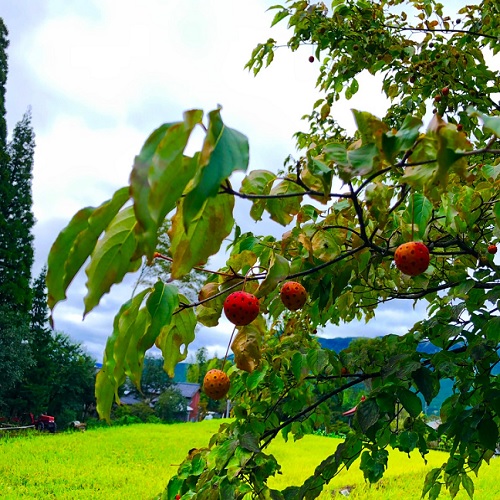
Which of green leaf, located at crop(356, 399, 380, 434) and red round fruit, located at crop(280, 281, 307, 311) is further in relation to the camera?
green leaf, located at crop(356, 399, 380, 434)

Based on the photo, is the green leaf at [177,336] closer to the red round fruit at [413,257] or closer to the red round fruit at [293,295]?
the red round fruit at [293,295]

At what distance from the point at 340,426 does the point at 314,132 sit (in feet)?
5.38

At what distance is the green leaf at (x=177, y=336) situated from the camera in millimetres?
907

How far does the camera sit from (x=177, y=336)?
3.04ft

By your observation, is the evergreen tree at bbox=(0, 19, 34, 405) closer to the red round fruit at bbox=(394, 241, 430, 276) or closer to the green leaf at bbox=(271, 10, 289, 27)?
the green leaf at bbox=(271, 10, 289, 27)

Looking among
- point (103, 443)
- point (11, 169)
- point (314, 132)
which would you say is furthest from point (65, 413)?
point (314, 132)

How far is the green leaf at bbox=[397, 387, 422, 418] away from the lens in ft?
3.73

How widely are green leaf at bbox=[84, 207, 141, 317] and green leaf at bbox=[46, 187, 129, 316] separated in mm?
10

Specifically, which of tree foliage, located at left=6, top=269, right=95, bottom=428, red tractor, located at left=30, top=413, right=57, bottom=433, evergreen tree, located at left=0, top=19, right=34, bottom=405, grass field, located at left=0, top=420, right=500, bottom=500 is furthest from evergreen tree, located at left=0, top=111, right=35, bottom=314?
grass field, located at left=0, top=420, right=500, bottom=500

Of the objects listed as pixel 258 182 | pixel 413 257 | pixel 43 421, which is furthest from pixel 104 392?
pixel 43 421

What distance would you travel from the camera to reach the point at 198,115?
48 cm

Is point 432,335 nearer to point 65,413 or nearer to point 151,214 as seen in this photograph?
point 151,214

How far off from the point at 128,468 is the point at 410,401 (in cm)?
457

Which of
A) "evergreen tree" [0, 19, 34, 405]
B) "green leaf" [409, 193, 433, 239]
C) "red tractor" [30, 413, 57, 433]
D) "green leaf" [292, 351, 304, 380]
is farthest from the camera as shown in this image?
"red tractor" [30, 413, 57, 433]
